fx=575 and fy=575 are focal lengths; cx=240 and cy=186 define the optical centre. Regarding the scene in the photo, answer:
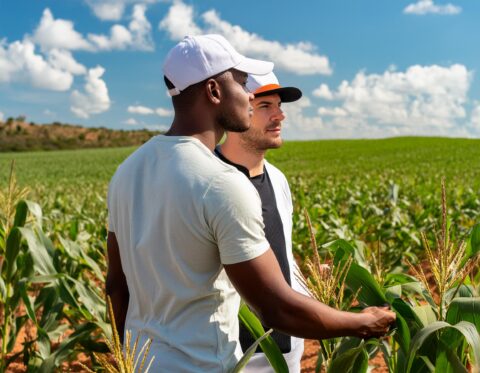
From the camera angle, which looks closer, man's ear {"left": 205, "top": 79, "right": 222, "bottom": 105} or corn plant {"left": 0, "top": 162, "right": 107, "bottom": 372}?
man's ear {"left": 205, "top": 79, "right": 222, "bottom": 105}

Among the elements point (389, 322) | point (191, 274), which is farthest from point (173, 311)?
point (389, 322)

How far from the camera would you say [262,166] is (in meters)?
2.84

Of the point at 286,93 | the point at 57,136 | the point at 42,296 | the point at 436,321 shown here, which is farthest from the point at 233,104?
the point at 57,136

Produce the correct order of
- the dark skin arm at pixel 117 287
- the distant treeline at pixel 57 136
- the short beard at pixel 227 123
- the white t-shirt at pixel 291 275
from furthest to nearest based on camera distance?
the distant treeline at pixel 57 136 < the white t-shirt at pixel 291 275 < the dark skin arm at pixel 117 287 < the short beard at pixel 227 123

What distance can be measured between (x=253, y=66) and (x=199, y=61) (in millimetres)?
222

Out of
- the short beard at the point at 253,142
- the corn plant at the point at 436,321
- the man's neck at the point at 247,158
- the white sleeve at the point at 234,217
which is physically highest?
the short beard at the point at 253,142

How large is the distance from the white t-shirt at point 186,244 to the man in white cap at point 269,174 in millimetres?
888

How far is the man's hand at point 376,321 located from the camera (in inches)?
65.7

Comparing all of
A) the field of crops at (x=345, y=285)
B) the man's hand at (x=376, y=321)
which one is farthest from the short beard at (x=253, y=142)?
the man's hand at (x=376, y=321)

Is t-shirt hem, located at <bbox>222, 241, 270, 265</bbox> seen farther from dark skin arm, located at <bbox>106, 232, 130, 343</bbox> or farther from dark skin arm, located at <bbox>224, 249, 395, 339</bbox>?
dark skin arm, located at <bbox>106, 232, 130, 343</bbox>

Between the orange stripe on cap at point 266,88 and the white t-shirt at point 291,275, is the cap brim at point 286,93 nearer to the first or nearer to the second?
the orange stripe on cap at point 266,88

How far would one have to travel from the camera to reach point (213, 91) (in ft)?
5.79

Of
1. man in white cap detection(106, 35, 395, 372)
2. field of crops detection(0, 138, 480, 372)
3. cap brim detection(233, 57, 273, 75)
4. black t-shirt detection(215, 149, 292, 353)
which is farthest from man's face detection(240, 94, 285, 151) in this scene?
man in white cap detection(106, 35, 395, 372)

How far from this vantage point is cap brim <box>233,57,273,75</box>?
71.4 inches
